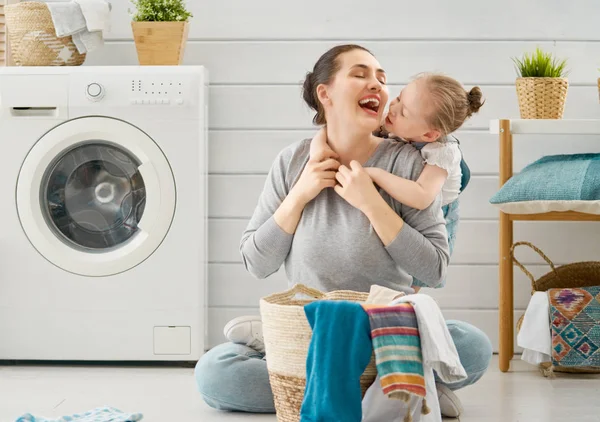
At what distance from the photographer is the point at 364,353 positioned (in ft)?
4.99

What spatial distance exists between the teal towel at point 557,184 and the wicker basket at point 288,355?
105cm

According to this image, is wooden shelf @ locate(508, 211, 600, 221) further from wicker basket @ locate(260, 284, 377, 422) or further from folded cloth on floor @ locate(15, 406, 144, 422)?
folded cloth on floor @ locate(15, 406, 144, 422)

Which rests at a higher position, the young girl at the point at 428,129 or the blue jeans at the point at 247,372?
the young girl at the point at 428,129

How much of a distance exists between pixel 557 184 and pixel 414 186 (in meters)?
0.78

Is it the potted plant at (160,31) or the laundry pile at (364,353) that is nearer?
the laundry pile at (364,353)

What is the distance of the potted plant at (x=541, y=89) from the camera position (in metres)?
2.64

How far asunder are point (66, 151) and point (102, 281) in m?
0.41

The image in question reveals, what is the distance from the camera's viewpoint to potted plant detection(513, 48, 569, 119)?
2643mm

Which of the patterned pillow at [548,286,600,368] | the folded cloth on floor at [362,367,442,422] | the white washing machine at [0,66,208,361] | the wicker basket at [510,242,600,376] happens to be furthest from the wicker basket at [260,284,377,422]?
the wicker basket at [510,242,600,376]

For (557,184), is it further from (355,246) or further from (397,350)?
(397,350)

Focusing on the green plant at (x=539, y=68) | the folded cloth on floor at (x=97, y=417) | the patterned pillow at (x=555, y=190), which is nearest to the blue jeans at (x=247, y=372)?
the folded cloth on floor at (x=97, y=417)

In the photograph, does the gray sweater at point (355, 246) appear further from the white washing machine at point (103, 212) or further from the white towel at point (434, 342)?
the white washing machine at point (103, 212)

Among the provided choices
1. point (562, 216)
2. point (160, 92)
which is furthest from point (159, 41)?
point (562, 216)

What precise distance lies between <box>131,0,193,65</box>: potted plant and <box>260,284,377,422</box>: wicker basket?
50.1 inches
